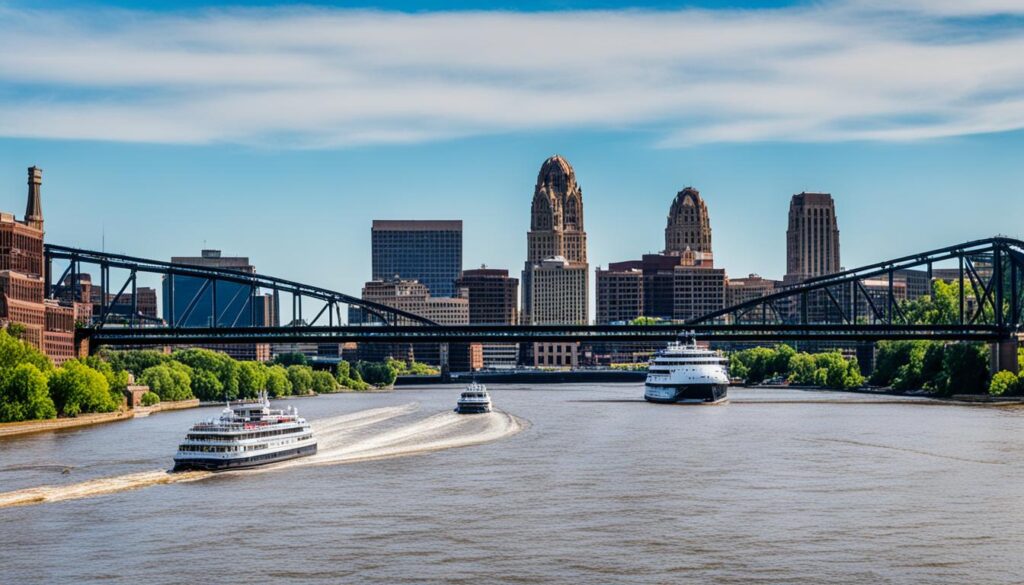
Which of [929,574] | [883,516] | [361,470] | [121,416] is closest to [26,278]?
[121,416]

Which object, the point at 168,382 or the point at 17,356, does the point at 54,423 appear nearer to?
the point at 17,356

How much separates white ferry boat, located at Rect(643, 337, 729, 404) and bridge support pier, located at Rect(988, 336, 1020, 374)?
28489 millimetres

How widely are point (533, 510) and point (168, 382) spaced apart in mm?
105510

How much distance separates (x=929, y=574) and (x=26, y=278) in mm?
118184

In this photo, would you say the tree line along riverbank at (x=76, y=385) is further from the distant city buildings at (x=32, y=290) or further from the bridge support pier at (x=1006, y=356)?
the bridge support pier at (x=1006, y=356)

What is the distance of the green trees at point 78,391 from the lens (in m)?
132

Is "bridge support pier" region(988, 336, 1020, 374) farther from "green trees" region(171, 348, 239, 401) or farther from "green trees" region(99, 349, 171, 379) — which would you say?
"green trees" region(99, 349, 171, 379)

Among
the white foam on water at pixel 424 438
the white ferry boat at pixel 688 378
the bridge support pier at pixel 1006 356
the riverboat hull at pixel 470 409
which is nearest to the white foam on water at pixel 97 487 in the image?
the white foam on water at pixel 424 438

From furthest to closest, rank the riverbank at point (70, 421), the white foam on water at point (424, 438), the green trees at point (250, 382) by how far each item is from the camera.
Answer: the green trees at point (250, 382) < the riverbank at point (70, 421) < the white foam on water at point (424, 438)

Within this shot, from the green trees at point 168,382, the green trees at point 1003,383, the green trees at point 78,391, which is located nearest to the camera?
the green trees at point 78,391

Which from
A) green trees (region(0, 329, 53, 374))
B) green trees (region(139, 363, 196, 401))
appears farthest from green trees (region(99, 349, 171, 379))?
green trees (region(0, 329, 53, 374))

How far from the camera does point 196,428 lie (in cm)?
9056

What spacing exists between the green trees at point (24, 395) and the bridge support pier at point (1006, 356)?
97.4 metres

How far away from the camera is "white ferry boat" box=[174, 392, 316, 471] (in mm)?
89500
